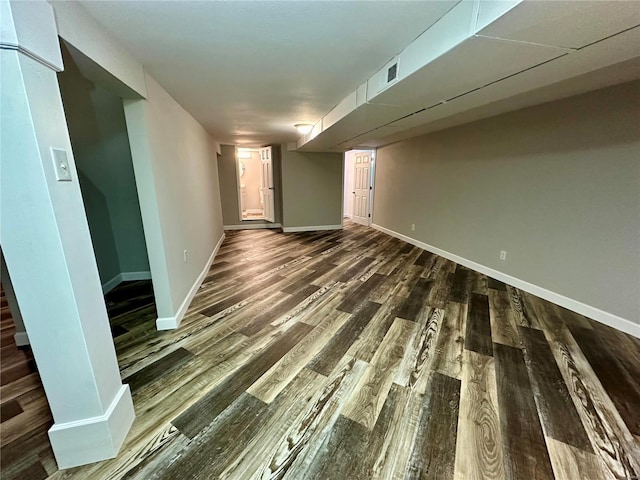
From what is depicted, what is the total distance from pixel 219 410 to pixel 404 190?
4.86 m

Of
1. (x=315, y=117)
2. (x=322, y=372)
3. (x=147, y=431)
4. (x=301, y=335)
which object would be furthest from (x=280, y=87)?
(x=147, y=431)

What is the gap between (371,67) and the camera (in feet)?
6.32

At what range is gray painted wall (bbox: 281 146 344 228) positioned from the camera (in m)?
6.07

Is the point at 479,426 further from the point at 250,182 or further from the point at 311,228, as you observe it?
the point at 250,182

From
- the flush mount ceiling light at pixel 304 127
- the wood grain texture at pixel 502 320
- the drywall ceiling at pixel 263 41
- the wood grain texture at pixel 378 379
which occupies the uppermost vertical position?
the drywall ceiling at pixel 263 41

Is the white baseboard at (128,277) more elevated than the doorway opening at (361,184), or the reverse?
the doorway opening at (361,184)

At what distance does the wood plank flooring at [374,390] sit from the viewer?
119 centimetres

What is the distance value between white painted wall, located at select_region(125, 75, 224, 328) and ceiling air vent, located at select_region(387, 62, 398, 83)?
1.76 m

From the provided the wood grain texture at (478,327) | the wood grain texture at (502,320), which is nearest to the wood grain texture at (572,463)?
the wood grain texture at (478,327)

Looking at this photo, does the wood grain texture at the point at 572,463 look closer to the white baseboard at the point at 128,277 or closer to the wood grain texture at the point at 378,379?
the wood grain texture at the point at 378,379

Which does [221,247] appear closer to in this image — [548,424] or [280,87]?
[280,87]

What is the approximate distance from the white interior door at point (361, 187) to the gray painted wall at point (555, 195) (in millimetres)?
2497

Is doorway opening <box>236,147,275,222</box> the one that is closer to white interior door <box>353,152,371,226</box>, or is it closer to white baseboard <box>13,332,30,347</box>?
white interior door <box>353,152,371,226</box>

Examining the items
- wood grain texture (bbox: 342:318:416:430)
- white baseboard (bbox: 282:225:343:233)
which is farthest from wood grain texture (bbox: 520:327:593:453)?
white baseboard (bbox: 282:225:343:233)
